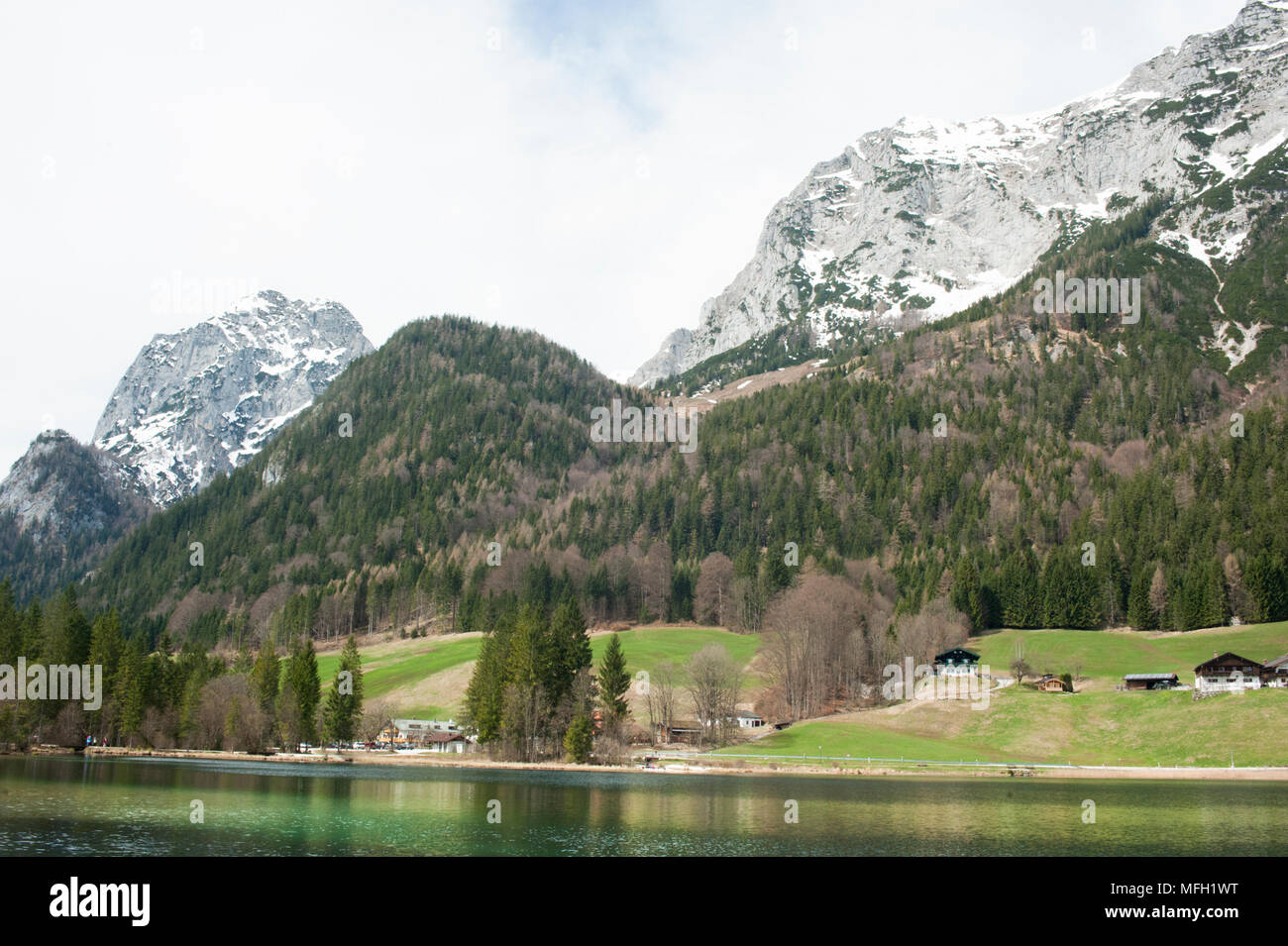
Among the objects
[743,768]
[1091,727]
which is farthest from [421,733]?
[1091,727]

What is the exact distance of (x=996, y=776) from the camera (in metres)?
88.9

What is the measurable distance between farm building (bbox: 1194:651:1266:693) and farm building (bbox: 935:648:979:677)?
30.5 meters

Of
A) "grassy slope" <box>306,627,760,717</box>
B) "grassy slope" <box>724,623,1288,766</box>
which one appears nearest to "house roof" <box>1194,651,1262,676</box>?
"grassy slope" <box>724,623,1288,766</box>

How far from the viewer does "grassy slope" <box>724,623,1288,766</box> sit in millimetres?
92625

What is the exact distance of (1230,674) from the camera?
4186 inches

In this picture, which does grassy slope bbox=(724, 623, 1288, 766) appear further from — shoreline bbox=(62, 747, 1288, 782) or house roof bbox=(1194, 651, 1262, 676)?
house roof bbox=(1194, 651, 1262, 676)

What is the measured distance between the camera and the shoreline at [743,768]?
8719cm

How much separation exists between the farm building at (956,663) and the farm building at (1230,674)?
100 ft

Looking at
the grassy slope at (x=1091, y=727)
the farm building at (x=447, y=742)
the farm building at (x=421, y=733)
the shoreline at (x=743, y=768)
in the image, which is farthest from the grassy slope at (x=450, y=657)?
the grassy slope at (x=1091, y=727)
